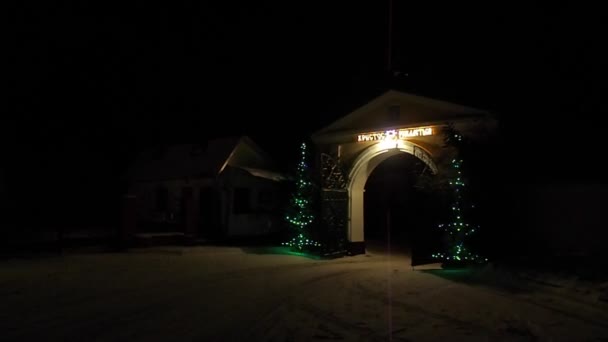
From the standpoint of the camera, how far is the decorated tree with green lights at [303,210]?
14.8 m

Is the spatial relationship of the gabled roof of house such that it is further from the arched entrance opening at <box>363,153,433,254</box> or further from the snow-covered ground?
the snow-covered ground

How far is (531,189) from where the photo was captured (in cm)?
1123

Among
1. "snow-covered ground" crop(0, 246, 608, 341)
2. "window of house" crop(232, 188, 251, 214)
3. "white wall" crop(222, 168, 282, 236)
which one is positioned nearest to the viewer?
"snow-covered ground" crop(0, 246, 608, 341)

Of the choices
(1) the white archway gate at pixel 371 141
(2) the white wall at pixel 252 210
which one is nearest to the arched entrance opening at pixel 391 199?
(2) the white wall at pixel 252 210

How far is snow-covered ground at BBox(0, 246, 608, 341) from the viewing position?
6152 mm

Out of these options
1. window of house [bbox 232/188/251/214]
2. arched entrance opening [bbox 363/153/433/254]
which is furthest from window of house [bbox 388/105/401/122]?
arched entrance opening [bbox 363/153/433/254]

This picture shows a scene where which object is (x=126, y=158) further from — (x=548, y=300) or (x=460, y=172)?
Result: (x=548, y=300)

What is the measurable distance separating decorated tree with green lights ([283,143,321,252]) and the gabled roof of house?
18.4ft

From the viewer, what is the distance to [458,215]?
454 inches

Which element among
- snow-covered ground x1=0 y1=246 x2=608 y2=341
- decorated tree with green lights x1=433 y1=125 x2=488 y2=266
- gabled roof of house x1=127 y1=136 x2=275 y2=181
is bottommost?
snow-covered ground x1=0 y1=246 x2=608 y2=341

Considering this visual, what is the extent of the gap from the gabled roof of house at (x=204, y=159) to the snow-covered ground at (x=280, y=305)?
349 inches

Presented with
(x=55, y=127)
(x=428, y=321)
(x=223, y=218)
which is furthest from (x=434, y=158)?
(x=55, y=127)

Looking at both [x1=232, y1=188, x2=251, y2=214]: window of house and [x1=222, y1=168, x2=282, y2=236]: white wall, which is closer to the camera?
[x1=222, y1=168, x2=282, y2=236]: white wall

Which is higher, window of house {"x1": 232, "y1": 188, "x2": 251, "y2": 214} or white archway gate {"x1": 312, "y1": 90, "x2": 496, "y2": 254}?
white archway gate {"x1": 312, "y1": 90, "x2": 496, "y2": 254}
